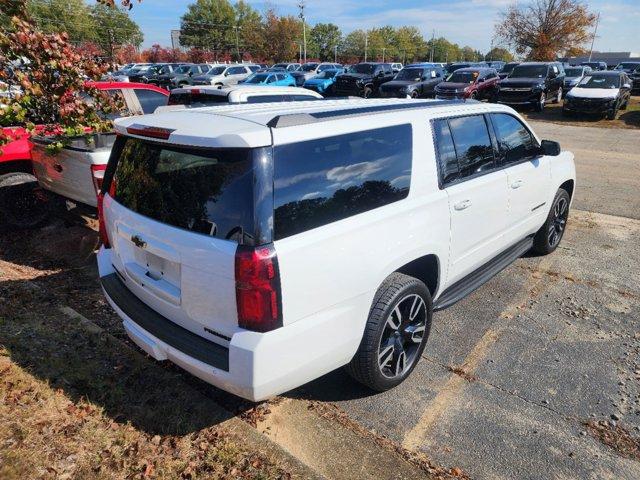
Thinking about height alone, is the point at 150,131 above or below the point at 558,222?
above

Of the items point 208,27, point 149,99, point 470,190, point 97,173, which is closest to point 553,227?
point 470,190

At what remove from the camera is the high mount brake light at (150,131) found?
8.18 ft

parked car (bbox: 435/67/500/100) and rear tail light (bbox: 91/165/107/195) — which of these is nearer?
rear tail light (bbox: 91/165/107/195)

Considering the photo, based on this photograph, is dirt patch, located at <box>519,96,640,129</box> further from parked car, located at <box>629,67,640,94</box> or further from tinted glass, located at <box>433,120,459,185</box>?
tinted glass, located at <box>433,120,459,185</box>

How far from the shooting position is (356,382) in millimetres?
3289

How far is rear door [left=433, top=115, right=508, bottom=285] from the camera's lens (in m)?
3.38

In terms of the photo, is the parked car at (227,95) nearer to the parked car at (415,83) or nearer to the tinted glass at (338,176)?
the tinted glass at (338,176)

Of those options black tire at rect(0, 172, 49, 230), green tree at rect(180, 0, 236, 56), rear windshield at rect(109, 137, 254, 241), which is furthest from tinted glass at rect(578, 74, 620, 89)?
green tree at rect(180, 0, 236, 56)

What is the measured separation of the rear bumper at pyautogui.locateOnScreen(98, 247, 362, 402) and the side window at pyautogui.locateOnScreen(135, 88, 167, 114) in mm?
5732

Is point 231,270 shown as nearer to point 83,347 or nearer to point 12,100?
point 83,347

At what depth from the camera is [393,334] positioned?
3.07m

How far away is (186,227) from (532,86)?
67.3 ft

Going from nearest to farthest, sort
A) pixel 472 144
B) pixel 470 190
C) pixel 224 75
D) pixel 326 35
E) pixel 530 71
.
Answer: pixel 470 190
pixel 472 144
pixel 530 71
pixel 224 75
pixel 326 35

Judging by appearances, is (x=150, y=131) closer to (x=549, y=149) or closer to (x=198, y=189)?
(x=198, y=189)
